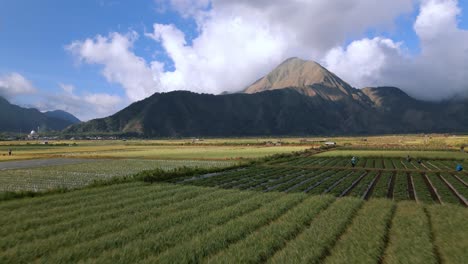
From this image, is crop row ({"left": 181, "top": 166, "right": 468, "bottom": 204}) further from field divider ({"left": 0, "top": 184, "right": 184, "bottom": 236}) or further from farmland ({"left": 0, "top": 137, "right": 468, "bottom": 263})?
field divider ({"left": 0, "top": 184, "right": 184, "bottom": 236})

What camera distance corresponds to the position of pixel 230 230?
12781mm

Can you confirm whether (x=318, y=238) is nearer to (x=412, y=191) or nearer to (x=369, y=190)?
(x=369, y=190)

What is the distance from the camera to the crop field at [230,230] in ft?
33.2

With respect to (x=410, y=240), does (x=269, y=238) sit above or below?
above

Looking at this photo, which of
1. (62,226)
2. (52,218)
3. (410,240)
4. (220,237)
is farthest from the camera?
(52,218)

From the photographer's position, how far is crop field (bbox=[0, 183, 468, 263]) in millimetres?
10133

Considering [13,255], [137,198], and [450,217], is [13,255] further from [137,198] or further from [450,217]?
[450,217]

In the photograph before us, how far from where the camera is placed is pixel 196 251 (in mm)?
10383

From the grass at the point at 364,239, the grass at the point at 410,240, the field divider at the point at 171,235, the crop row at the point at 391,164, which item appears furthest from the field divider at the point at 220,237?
the crop row at the point at 391,164

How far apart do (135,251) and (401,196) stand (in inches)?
765

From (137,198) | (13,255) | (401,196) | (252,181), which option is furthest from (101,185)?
(401,196)

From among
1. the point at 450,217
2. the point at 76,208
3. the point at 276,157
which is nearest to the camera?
the point at 450,217

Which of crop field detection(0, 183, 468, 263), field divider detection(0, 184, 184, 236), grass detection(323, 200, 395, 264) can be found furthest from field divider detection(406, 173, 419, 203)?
field divider detection(0, 184, 184, 236)

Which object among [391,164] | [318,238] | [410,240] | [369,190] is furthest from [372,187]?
[391,164]
